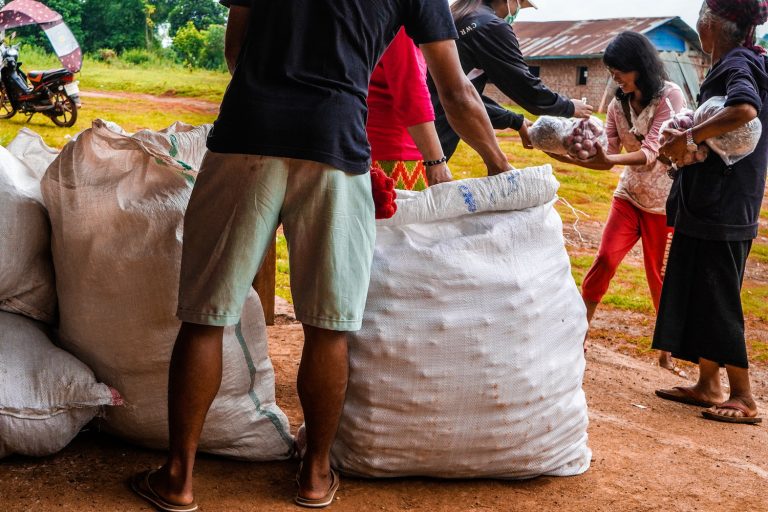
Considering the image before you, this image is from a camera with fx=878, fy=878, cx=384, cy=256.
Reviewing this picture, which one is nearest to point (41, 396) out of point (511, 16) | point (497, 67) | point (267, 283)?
point (267, 283)

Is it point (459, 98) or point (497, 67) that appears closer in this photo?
point (459, 98)

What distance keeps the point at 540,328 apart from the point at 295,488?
756 mm

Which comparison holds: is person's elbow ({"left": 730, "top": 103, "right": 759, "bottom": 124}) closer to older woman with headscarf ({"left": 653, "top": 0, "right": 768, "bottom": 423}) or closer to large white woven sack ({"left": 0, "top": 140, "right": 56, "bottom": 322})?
older woman with headscarf ({"left": 653, "top": 0, "right": 768, "bottom": 423})

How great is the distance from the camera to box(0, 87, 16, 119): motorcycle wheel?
13.8 feet

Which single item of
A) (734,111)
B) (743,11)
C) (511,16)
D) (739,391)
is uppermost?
(743,11)

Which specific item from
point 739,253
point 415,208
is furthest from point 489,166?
point 739,253

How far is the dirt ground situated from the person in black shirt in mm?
1119

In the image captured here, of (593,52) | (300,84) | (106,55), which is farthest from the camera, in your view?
(593,52)

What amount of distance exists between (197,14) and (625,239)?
2.57 m

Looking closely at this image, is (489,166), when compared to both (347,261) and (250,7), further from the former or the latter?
(250,7)

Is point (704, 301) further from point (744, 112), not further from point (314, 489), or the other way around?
point (314, 489)

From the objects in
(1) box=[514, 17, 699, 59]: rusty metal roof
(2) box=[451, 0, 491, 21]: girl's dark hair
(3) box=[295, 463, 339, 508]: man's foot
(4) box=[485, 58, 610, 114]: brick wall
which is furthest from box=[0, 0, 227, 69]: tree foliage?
(4) box=[485, 58, 610, 114]: brick wall

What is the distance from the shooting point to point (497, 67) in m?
3.29

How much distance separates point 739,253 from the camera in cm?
340
